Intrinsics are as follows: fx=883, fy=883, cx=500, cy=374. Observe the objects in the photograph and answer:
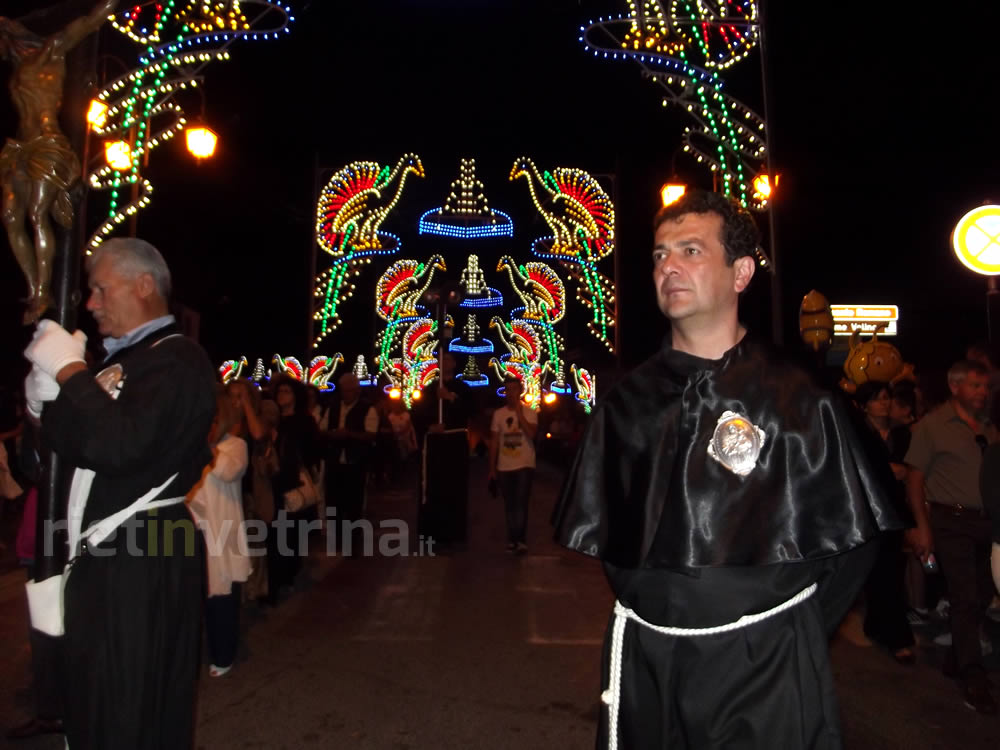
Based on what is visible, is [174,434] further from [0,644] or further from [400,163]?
[400,163]

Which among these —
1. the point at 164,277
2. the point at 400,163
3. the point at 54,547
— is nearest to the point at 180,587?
the point at 54,547

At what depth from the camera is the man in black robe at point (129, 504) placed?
2797mm

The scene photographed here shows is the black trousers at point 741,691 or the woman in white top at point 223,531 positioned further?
the woman in white top at point 223,531

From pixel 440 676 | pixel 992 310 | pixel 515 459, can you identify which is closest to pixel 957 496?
pixel 992 310

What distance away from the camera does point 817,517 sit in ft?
7.52

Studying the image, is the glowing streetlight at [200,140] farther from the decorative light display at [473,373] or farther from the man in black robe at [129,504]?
the decorative light display at [473,373]

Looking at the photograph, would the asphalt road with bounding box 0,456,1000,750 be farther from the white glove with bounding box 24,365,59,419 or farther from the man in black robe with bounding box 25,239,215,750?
the white glove with bounding box 24,365,59,419

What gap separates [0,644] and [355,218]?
1294 centimetres

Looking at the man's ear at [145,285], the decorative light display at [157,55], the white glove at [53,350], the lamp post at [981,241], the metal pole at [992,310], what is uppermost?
the decorative light display at [157,55]

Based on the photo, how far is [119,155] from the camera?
31.6 feet

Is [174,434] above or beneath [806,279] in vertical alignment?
beneath

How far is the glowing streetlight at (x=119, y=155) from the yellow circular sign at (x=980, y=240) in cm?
880

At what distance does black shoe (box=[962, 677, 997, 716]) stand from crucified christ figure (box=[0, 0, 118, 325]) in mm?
5373

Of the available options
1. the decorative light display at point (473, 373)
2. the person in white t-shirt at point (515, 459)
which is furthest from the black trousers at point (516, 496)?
the decorative light display at point (473, 373)
